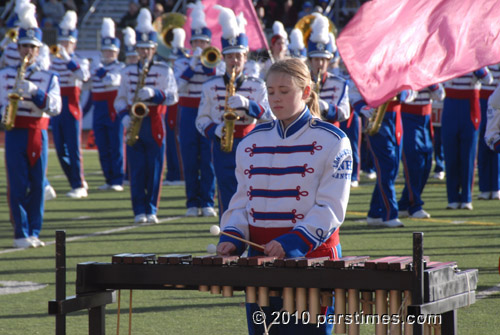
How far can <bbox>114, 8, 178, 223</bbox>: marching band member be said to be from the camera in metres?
11.0

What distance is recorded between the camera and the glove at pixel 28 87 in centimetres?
897

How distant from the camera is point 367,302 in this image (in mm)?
3971

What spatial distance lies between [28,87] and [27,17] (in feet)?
2.55

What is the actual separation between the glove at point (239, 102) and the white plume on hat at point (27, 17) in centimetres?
198

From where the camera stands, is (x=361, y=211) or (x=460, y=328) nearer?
(x=460, y=328)

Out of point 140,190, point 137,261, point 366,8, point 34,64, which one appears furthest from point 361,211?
point 137,261

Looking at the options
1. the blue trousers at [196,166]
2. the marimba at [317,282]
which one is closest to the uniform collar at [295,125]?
the marimba at [317,282]

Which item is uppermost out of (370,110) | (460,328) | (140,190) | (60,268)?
(60,268)

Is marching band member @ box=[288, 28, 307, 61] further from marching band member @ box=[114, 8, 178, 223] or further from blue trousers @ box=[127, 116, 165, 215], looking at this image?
blue trousers @ box=[127, 116, 165, 215]

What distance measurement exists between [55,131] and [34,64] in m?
5.02

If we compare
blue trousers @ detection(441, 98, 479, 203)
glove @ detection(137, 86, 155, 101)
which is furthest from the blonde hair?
blue trousers @ detection(441, 98, 479, 203)

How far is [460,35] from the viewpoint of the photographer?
21.0 ft

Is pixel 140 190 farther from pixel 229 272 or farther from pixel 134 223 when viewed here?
pixel 229 272

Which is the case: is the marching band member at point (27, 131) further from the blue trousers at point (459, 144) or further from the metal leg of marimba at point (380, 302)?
the metal leg of marimba at point (380, 302)
